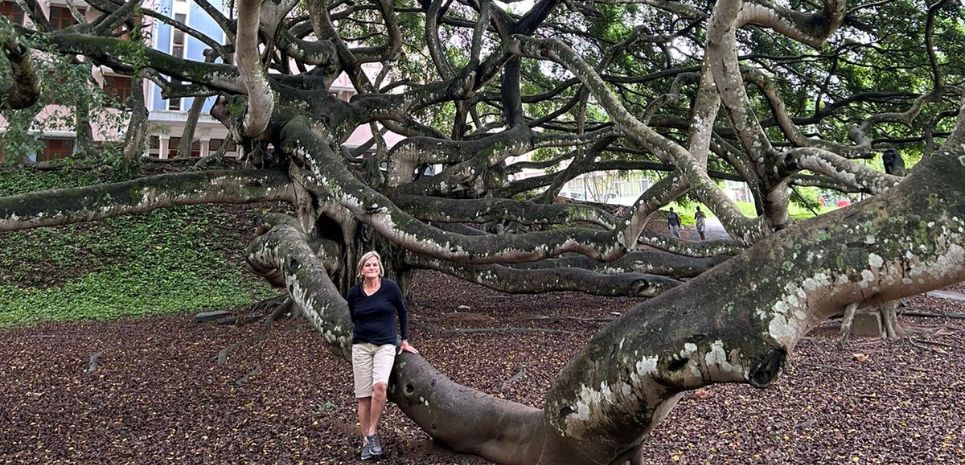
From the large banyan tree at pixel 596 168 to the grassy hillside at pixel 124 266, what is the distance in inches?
93.4

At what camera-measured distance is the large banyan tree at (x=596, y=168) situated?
1.90 meters

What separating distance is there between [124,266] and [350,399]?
8.86 metres

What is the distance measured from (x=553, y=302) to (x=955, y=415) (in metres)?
5.65

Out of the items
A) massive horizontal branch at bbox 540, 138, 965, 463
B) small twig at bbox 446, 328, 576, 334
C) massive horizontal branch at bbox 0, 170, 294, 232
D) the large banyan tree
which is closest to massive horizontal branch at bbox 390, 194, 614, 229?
the large banyan tree

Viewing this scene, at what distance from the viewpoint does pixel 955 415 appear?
12.7 ft

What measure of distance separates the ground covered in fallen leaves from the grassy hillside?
8.07 feet

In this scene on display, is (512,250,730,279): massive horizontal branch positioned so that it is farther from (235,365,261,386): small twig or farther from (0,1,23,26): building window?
(0,1,23,26): building window

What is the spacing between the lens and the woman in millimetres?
3375

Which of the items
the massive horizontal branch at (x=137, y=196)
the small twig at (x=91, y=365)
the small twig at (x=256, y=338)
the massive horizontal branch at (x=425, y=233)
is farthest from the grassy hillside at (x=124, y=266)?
the massive horizontal branch at (x=425, y=233)

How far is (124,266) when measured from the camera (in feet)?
36.6

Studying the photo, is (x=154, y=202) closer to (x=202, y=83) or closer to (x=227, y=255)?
(x=202, y=83)

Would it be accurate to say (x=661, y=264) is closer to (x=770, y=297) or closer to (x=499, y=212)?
(x=499, y=212)

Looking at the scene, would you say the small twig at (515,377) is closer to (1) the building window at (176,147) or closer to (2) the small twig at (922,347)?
(2) the small twig at (922,347)

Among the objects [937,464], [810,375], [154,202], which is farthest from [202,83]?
[937,464]
